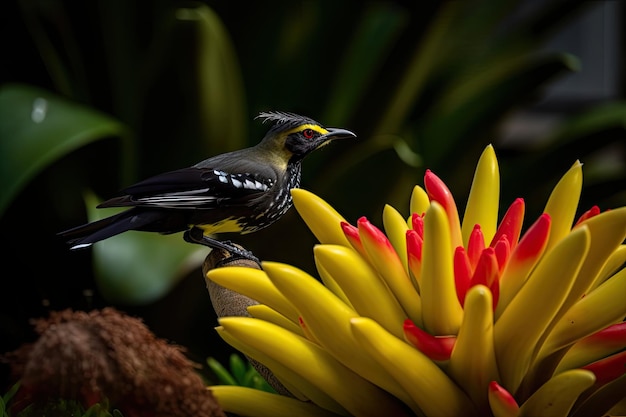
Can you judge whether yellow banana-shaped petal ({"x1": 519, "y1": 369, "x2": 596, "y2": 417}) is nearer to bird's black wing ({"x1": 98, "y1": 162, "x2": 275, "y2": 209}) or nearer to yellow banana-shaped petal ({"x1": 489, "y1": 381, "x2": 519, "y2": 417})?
yellow banana-shaped petal ({"x1": 489, "y1": 381, "x2": 519, "y2": 417})

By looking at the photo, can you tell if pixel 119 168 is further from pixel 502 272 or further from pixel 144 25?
pixel 502 272

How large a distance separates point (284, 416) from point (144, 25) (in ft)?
2.84

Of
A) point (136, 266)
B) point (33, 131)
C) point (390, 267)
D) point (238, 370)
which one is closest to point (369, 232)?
point (390, 267)

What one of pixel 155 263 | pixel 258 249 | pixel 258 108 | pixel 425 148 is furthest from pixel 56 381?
pixel 425 148

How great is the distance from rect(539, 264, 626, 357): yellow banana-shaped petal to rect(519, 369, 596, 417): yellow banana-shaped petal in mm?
14

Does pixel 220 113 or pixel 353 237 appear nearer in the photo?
pixel 353 237

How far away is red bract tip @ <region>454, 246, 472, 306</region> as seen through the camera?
0.90 feet

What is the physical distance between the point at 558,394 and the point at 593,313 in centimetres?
3

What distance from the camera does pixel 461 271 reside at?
0.91ft

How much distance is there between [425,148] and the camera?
1.19 meters

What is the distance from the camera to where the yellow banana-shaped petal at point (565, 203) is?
29 cm

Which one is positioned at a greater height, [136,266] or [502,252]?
[502,252]

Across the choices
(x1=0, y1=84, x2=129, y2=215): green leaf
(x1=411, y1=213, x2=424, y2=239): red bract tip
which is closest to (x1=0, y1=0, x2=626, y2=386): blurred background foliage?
(x1=0, y1=84, x2=129, y2=215): green leaf

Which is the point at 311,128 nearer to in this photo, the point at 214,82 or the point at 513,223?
the point at 513,223
